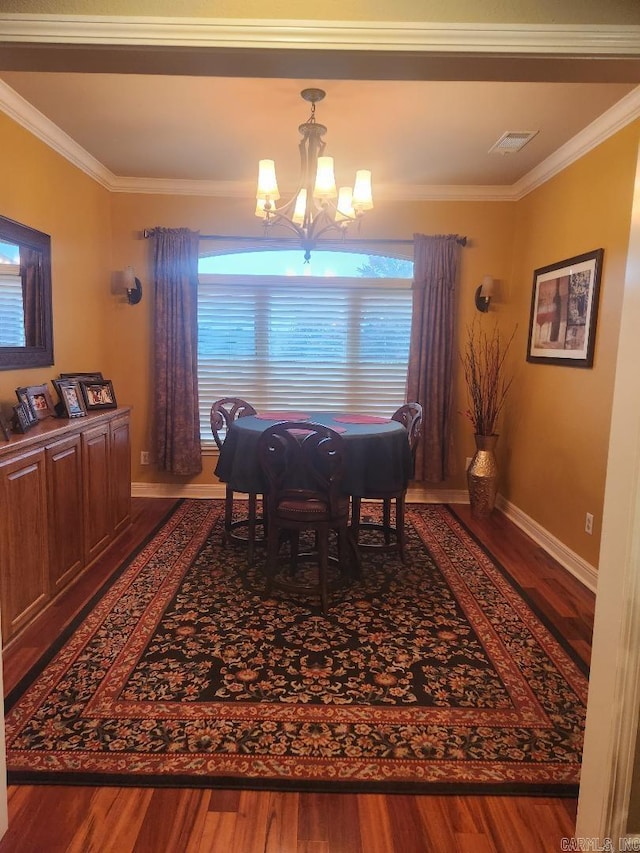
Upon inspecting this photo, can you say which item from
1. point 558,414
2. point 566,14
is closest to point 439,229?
point 558,414

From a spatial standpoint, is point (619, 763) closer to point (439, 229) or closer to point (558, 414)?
point (558, 414)

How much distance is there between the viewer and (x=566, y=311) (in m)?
3.70

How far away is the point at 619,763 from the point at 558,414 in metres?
2.69

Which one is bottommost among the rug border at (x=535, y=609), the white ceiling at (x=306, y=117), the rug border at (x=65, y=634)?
the rug border at (x=65, y=634)

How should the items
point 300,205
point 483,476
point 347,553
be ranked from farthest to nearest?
point 483,476 → point 347,553 → point 300,205

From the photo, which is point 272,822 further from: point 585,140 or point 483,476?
point 585,140

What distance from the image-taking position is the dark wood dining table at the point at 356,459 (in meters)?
3.17

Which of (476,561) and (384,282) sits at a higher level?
(384,282)

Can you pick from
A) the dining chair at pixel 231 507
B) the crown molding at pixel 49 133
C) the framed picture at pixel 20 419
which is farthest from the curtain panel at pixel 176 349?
the framed picture at pixel 20 419

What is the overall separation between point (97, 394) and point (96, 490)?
730 millimetres

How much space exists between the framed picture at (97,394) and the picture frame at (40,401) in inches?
11.6

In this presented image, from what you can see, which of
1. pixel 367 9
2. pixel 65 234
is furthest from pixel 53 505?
pixel 367 9

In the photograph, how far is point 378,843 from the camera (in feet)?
5.21

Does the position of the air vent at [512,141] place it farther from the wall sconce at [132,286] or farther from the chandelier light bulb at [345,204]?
the wall sconce at [132,286]
